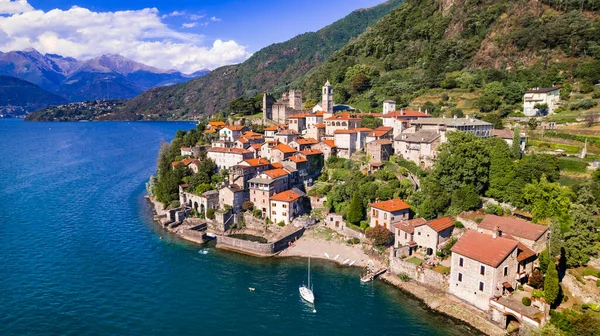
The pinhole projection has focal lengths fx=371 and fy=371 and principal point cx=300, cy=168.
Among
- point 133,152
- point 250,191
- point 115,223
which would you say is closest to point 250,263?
point 250,191

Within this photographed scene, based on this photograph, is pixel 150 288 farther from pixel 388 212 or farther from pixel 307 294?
pixel 388 212

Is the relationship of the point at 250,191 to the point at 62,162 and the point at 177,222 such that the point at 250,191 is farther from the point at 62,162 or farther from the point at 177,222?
the point at 62,162

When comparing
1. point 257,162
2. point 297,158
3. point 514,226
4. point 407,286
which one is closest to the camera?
point 514,226

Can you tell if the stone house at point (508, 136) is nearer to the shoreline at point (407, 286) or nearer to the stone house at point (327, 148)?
the stone house at point (327, 148)

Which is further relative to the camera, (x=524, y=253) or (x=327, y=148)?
(x=327, y=148)

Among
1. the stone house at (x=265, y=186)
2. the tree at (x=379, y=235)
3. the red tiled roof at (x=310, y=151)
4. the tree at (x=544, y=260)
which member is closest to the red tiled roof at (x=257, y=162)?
the stone house at (x=265, y=186)

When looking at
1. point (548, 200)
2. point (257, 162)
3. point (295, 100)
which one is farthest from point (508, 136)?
point (295, 100)

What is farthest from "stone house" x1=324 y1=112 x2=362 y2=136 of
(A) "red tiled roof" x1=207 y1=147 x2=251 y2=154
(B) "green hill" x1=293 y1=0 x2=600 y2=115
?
(B) "green hill" x1=293 y1=0 x2=600 y2=115

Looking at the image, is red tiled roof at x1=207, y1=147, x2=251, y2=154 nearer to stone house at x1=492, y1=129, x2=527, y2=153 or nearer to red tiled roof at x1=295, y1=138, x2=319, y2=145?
red tiled roof at x1=295, y1=138, x2=319, y2=145
